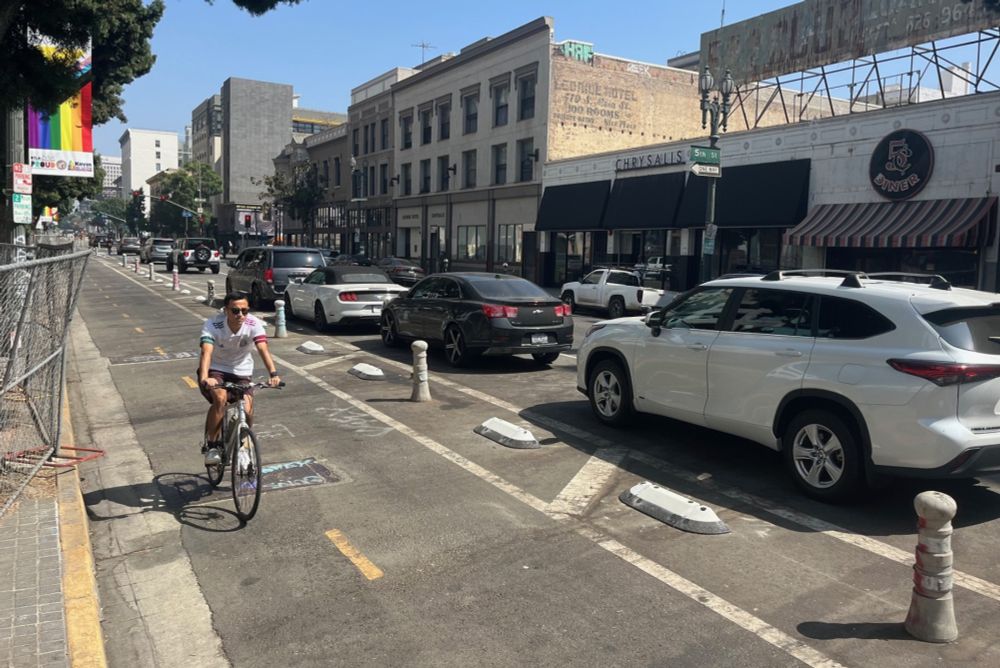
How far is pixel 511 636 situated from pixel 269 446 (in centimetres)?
446

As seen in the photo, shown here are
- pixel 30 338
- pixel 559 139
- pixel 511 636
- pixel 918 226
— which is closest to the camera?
pixel 511 636

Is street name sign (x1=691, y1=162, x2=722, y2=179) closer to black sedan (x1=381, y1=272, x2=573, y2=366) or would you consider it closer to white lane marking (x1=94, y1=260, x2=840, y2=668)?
black sedan (x1=381, y1=272, x2=573, y2=366)

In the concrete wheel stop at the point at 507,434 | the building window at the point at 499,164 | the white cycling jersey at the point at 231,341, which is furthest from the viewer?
the building window at the point at 499,164

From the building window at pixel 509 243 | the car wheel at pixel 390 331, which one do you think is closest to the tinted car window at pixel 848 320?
the car wheel at pixel 390 331

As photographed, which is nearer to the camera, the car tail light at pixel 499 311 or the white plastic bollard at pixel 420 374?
the white plastic bollard at pixel 420 374

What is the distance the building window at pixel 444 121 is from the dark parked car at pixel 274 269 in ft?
91.1

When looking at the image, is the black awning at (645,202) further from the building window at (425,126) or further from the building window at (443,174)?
the building window at (425,126)

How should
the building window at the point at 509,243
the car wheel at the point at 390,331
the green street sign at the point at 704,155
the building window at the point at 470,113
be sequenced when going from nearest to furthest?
the car wheel at the point at 390,331, the green street sign at the point at 704,155, the building window at the point at 509,243, the building window at the point at 470,113

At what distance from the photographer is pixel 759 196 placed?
85.0 ft

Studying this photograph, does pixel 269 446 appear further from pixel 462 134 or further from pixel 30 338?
pixel 462 134

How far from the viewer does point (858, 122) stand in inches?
916

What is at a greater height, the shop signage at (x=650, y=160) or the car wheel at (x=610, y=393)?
the shop signage at (x=650, y=160)

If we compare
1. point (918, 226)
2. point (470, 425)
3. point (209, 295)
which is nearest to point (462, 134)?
point (209, 295)

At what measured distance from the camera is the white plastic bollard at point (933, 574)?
12.9 ft
